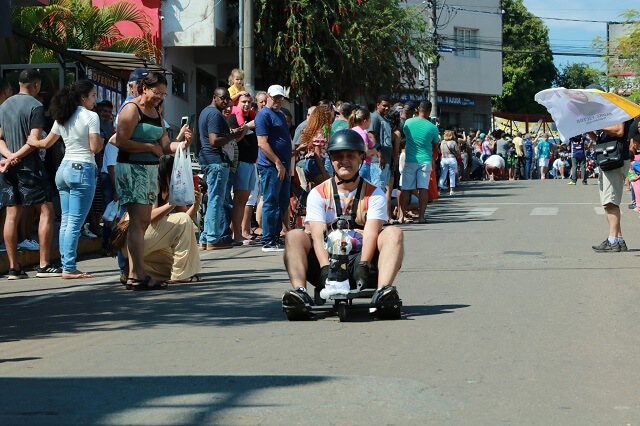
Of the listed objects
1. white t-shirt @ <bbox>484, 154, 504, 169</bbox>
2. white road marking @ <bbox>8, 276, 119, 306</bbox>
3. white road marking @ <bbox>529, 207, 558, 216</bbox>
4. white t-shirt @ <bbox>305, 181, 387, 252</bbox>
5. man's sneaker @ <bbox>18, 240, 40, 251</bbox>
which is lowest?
white road marking @ <bbox>8, 276, 119, 306</bbox>

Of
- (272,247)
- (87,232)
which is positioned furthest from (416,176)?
(87,232)

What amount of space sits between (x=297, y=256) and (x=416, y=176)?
11.5 meters

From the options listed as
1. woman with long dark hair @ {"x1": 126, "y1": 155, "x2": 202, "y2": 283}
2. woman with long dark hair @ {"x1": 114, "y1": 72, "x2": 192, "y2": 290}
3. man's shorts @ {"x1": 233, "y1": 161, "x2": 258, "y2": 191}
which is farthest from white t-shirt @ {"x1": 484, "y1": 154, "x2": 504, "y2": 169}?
woman with long dark hair @ {"x1": 114, "y1": 72, "x2": 192, "y2": 290}

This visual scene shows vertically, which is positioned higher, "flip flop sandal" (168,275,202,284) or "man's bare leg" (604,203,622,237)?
"man's bare leg" (604,203,622,237)

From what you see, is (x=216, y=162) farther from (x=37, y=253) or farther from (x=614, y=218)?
(x=614, y=218)

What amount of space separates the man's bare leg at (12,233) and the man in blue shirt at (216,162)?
3263 millimetres

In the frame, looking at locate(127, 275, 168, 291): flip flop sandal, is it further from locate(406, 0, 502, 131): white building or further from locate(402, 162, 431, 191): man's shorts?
locate(406, 0, 502, 131): white building

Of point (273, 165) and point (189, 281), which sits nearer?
point (189, 281)

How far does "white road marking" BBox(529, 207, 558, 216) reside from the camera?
73.6 ft

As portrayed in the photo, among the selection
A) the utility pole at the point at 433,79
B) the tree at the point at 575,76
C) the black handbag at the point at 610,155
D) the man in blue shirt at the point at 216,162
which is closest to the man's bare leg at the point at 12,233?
the man in blue shirt at the point at 216,162

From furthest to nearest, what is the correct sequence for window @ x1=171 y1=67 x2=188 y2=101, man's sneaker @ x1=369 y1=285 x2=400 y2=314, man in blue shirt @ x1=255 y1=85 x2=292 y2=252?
window @ x1=171 y1=67 x2=188 y2=101 → man in blue shirt @ x1=255 y1=85 x2=292 y2=252 → man's sneaker @ x1=369 y1=285 x2=400 y2=314

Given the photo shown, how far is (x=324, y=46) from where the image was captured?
2917 centimetres

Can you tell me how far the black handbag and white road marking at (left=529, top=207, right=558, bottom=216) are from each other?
25.1ft

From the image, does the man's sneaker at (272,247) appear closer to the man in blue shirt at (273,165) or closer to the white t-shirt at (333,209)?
the man in blue shirt at (273,165)
